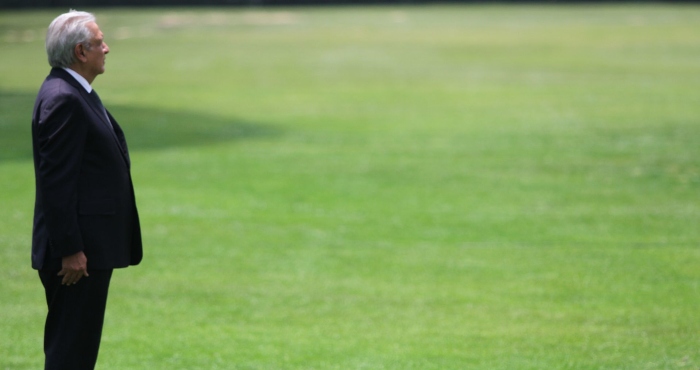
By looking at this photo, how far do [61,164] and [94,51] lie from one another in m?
0.51

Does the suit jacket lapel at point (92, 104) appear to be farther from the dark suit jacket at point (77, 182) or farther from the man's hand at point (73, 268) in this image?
the man's hand at point (73, 268)

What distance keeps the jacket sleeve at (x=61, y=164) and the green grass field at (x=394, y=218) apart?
1962 mm

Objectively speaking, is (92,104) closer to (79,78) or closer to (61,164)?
(79,78)

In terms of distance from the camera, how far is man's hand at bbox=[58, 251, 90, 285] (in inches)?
176

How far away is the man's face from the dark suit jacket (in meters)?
0.11

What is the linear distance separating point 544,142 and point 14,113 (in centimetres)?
968

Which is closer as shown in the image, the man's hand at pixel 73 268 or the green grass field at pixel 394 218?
the man's hand at pixel 73 268

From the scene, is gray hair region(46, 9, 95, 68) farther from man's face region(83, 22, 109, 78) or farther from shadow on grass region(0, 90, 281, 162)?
shadow on grass region(0, 90, 281, 162)

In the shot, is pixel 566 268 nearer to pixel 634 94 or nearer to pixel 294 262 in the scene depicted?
pixel 294 262

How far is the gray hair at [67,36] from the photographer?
4.47 metres

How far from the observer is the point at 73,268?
4484 millimetres

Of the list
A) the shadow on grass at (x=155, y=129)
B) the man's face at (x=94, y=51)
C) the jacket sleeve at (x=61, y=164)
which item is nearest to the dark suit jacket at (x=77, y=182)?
the jacket sleeve at (x=61, y=164)

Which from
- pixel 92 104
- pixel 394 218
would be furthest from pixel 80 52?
pixel 394 218

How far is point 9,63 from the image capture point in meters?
30.5
